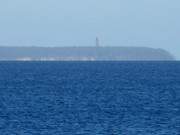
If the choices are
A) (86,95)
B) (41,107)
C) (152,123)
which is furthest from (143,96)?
(152,123)

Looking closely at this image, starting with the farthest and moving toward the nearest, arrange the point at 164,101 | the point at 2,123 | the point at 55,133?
the point at 164,101 → the point at 2,123 → the point at 55,133

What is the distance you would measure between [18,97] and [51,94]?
17.5ft

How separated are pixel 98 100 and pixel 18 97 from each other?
7.16 m

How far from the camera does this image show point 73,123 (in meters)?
50.8

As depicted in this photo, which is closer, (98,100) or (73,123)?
(73,123)

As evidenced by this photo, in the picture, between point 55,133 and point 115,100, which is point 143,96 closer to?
point 115,100

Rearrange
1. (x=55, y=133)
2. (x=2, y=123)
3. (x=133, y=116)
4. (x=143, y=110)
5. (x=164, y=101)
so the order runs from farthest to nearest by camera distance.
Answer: (x=164, y=101) → (x=143, y=110) → (x=133, y=116) → (x=2, y=123) → (x=55, y=133)

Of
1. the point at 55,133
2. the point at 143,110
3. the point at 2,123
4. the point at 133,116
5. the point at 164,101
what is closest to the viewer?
the point at 55,133

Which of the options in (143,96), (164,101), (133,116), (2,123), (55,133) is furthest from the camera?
(143,96)

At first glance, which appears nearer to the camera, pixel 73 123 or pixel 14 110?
pixel 73 123

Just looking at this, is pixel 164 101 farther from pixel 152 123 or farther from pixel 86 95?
pixel 152 123

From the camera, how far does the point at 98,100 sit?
69.2 m

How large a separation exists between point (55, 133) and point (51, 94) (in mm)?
30563

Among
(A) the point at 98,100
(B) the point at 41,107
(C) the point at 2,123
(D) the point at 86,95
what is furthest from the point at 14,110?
(D) the point at 86,95
